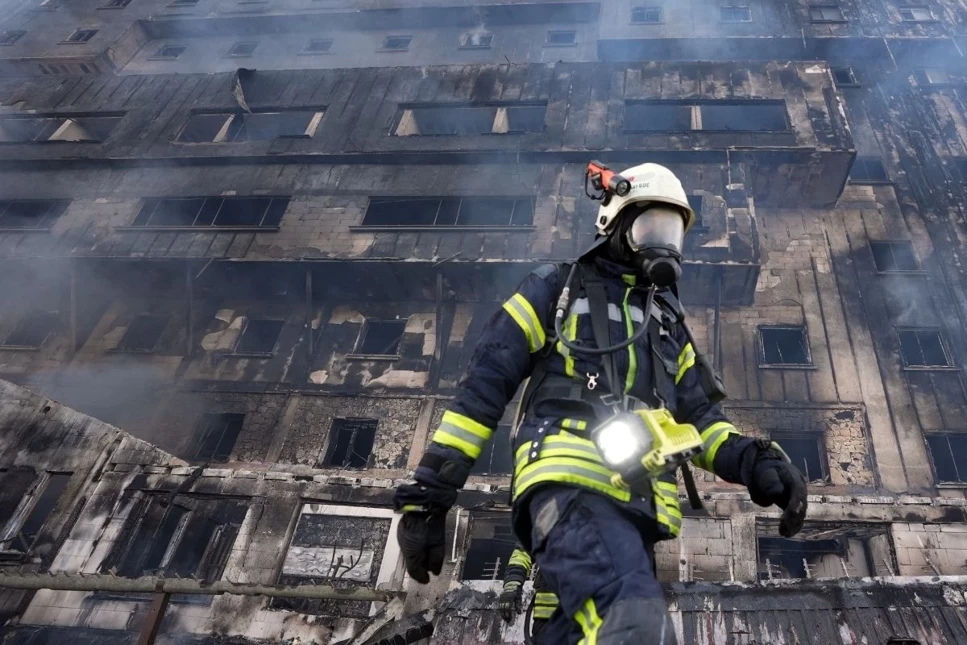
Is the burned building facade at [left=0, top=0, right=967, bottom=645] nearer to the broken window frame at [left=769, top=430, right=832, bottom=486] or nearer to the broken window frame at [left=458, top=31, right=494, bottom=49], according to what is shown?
the broken window frame at [left=769, top=430, right=832, bottom=486]

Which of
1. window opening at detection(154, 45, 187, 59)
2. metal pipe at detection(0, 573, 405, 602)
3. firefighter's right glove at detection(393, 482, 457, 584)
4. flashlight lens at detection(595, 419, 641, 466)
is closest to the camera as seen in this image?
flashlight lens at detection(595, 419, 641, 466)

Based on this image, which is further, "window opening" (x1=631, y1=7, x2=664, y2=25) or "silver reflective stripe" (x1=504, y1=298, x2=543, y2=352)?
"window opening" (x1=631, y1=7, x2=664, y2=25)

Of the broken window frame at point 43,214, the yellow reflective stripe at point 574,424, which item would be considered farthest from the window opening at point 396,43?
the yellow reflective stripe at point 574,424

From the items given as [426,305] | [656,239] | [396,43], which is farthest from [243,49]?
[656,239]

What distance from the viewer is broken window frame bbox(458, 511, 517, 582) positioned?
834 centimetres

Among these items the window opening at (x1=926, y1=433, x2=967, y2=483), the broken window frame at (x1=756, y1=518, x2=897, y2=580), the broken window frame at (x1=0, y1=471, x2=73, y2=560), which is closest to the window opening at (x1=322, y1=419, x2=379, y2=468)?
the broken window frame at (x1=0, y1=471, x2=73, y2=560)

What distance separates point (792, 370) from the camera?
37.3 ft

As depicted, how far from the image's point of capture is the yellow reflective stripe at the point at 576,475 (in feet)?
7.91

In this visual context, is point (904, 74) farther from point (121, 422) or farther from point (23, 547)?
point (23, 547)

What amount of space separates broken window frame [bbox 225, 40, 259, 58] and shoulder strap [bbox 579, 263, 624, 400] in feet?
95.8

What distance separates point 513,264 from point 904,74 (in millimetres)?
17162

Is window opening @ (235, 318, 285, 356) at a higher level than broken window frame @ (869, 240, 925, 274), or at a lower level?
lower

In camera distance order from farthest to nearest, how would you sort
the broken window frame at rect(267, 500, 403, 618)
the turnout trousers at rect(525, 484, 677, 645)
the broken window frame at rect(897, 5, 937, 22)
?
the broken window frame at rect(897, 5, 937, 22), the broken window frame at rect(267, 500, 403, 618), the turnout trousers at rect(525, 484, 677, 645)

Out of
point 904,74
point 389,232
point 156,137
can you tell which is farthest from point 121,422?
point 904,74
